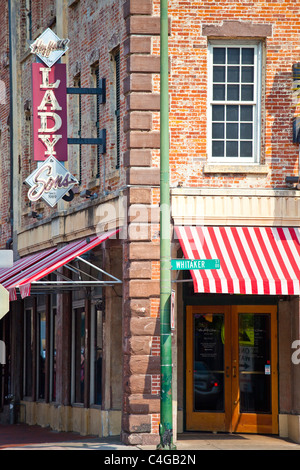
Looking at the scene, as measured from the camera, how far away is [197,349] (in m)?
21.2

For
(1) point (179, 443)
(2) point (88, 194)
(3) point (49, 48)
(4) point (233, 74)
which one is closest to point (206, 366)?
(1) point (179, 443)

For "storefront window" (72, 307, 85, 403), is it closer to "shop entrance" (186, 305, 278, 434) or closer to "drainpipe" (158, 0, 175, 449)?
"shop entrance" (186, 305, 278, 434)

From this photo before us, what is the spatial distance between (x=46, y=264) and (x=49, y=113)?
3.12m

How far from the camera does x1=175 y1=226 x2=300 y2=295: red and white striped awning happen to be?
18.2 m

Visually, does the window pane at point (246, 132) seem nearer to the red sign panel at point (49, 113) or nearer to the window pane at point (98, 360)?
the red sign panel at point (49, 113)

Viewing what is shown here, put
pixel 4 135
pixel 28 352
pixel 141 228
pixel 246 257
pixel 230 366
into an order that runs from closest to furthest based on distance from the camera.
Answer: pixel 246 257
pixel 141 228
pixel 230 366
pixel 28 352
pixel 4 135

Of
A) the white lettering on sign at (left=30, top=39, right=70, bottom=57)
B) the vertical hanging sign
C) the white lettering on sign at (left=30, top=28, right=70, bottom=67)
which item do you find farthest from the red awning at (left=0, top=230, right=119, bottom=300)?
the white lettering on sign at (left=30, top=39, right=70, bottom=57)

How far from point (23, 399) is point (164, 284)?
12.7 metres

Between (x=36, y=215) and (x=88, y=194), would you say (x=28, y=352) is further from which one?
(x=88, y=194)

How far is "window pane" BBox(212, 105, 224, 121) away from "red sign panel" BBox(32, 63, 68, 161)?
2.98 meters

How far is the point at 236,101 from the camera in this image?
19.5m

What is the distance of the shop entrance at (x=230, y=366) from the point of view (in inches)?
822

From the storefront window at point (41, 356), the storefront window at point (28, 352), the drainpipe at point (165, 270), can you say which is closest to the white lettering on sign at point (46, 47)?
the drainpipe at point (165, 270)

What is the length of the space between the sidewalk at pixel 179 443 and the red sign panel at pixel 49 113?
549 centimetres
